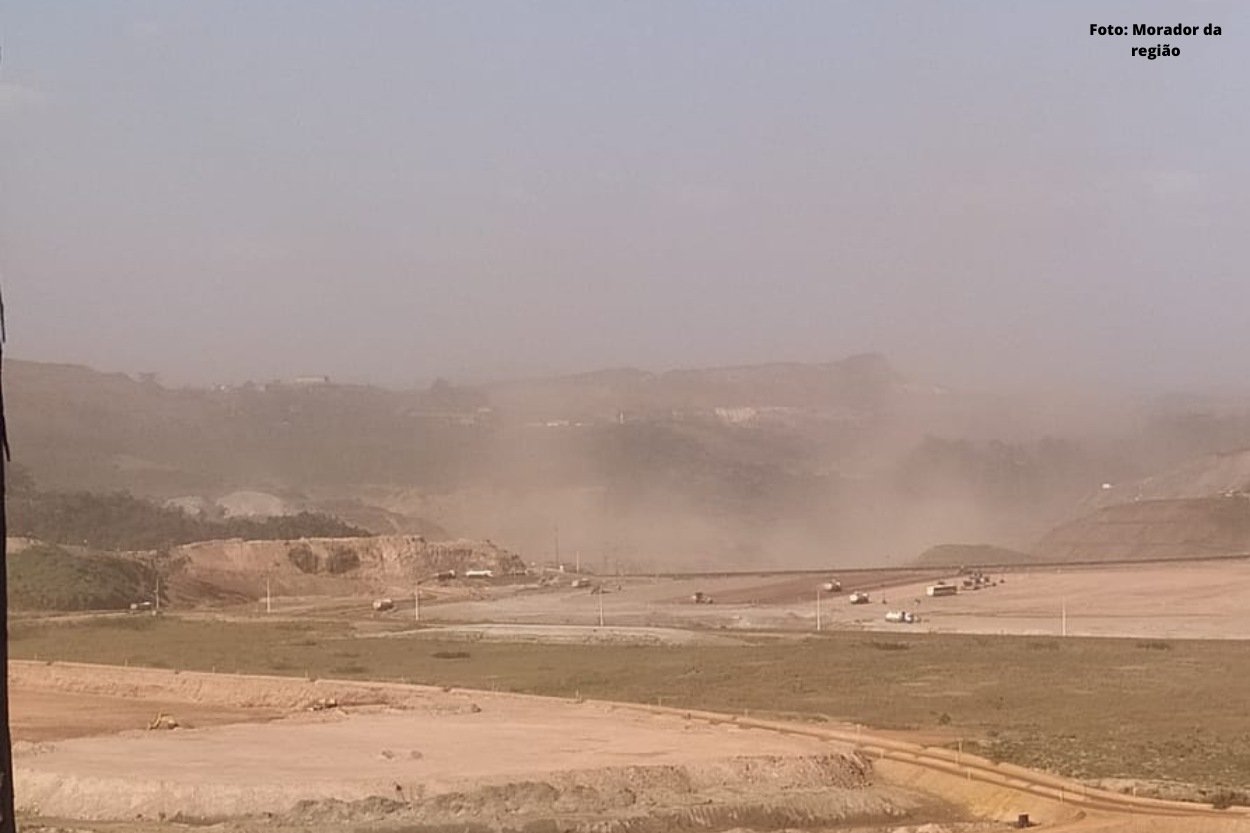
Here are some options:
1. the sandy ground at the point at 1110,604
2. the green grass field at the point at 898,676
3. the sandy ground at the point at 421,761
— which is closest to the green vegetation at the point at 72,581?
the green grass field at the point at 898,676

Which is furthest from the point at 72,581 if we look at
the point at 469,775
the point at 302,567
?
the point at 469,775

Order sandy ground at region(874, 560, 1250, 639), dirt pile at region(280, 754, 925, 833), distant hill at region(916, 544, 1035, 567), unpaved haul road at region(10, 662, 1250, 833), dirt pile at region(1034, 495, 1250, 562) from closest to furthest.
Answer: unpaved haul road at region(10, 662, 1250, 833) → dirt pile at region(280, 754, 925, 833) → sandy ground at region(874, 560, 1250, 639) → distant hill at region(916, 544, 1035, 567) → dirt pile at region(1034, 495, 1250, 562)

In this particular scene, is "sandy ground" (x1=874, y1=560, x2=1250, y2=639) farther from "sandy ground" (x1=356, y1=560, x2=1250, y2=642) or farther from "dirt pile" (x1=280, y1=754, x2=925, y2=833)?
"dirt pile" (x1=280, y1=754, x2=925, y2=833)

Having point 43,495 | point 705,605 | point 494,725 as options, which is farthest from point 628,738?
point 43,495

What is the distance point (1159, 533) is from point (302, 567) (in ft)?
266

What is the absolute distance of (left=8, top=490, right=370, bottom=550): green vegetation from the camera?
16075 centimetres

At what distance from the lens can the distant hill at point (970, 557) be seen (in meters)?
154

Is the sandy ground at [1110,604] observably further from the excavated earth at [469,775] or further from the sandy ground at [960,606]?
the excavated earth at [469,775]

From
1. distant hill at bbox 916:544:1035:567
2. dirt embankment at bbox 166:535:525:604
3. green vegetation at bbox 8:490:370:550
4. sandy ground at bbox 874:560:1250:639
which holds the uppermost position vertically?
green vegetation at bbox 8:490:370:550

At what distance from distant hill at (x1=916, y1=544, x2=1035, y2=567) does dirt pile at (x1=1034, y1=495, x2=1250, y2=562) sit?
4.82 meters

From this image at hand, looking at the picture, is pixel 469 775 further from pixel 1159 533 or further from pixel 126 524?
pixel 126 524

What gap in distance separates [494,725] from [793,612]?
185 ft

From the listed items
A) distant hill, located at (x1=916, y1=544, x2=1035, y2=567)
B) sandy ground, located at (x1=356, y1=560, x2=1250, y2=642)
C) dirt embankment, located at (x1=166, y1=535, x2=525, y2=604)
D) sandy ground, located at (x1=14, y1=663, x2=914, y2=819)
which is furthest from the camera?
distant hill, located at (x1=916, y1=544, x2=1035, y2=567)

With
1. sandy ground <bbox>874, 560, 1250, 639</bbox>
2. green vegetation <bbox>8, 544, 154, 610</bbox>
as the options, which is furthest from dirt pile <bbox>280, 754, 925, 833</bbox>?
green vegetation <bbox>8, 544, 154, 610</bbox>
